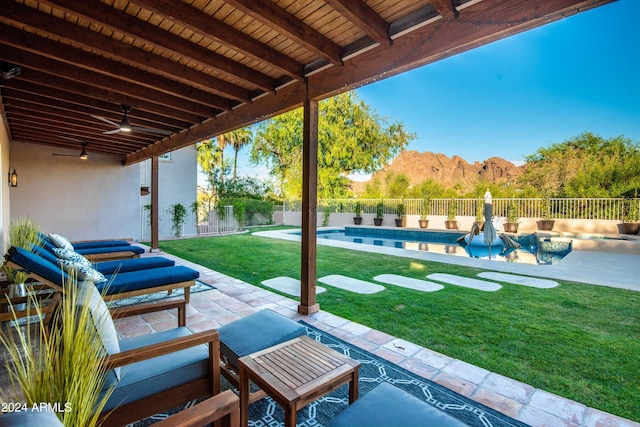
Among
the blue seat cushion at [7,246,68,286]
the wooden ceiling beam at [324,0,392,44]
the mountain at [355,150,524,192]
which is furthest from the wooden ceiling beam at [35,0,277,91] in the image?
the mountain at [355,150,524,192]

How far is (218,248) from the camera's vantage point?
879cm

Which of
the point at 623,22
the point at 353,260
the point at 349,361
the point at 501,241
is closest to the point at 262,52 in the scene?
the point at 349,361

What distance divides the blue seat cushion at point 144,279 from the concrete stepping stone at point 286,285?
1.41m

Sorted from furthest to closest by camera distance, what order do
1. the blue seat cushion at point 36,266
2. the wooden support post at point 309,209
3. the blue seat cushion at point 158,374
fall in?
1. the wooden support post at point 309,209
2. the blue seat cushion at point 36,266
3. the blue seat cushion at point 158,374

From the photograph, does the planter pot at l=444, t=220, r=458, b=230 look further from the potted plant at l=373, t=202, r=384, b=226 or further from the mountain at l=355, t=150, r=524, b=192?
the mountain at l=355, t=150, r=524, b=192

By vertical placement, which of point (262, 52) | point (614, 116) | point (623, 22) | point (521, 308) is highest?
point (623, 22)

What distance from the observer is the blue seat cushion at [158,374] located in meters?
1.57

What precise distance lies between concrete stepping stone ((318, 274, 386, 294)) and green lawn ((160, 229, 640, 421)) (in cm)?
17

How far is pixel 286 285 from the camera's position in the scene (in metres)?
5.04

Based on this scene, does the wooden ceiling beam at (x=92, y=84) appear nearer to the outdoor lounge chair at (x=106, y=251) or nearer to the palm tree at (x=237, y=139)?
the outdoor lounge chair at (x=106, y=251)

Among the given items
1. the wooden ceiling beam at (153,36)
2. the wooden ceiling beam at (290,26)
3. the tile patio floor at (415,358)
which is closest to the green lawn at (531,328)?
the tile patio floor at (415,358)

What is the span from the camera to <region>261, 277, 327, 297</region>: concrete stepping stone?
184 inches

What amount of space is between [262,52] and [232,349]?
2.70 m

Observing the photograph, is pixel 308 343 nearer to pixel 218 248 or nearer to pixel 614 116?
pixel 218 248
